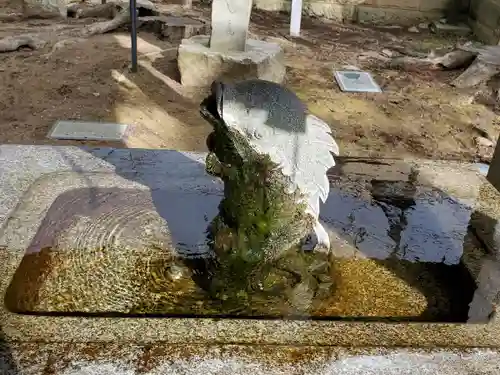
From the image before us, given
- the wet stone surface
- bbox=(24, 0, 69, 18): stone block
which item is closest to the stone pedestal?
the wet stone surface

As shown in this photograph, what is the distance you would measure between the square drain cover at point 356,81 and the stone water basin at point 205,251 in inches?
154

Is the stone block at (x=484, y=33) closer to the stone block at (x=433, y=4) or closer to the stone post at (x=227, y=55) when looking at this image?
the stone block at (x=433, y=4)

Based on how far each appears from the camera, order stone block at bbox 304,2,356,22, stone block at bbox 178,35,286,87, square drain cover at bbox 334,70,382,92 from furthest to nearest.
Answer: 1. stone block at bbox 304,2,356,22
2. square drain cover at bbox 334,70,382,92
3. stone block at bbox 178,35,286,87

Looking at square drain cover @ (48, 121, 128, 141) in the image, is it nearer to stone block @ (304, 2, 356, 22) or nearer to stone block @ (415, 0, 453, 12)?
stone block @ (304, 2, 356, 22)

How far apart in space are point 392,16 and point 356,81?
4165 millimetres

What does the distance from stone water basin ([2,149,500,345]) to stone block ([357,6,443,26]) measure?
8174 millimetres

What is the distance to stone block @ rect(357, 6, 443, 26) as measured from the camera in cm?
1057

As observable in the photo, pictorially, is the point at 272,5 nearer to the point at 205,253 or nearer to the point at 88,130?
the point at 88,130

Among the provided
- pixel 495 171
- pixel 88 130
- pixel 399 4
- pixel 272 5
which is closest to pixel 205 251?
pixel 495 171

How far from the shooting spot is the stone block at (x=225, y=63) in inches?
241

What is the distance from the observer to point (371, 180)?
9.96 feet

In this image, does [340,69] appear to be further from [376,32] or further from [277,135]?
[277,135]

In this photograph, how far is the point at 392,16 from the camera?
10.6 m

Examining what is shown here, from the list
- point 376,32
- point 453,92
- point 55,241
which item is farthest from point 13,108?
point 376,32
